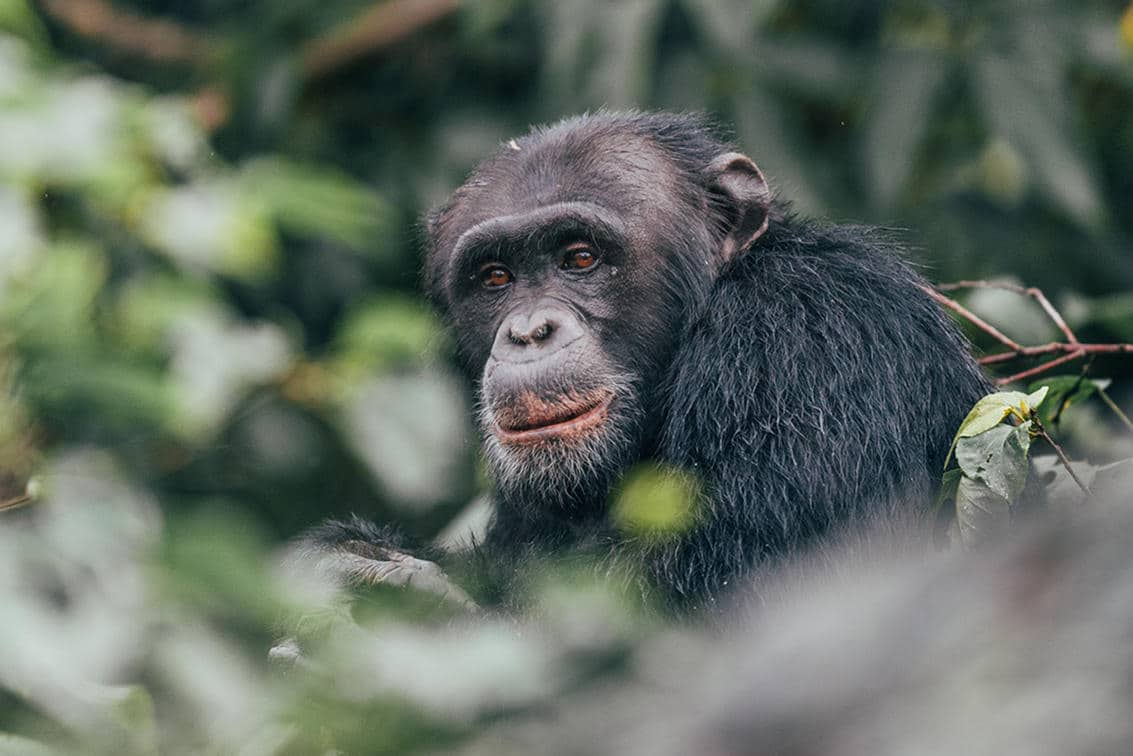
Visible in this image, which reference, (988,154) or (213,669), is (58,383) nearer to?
(213,669)

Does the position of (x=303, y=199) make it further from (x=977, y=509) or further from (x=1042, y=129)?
(x=1042, y=129)

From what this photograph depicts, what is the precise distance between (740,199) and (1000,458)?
139 cm

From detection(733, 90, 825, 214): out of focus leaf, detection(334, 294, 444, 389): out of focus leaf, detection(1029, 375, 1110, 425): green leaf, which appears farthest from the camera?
detection(733, 90, 825, 214): out of focus leaf

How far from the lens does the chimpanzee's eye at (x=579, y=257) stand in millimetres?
4062

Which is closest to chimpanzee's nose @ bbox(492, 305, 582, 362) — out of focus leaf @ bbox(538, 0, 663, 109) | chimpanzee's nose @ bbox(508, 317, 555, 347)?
chimpanzee's nose @ bbox(508, 317, 555, 347)

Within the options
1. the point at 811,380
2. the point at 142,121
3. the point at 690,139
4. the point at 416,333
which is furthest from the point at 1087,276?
the point at 142,121

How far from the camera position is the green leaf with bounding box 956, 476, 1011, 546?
2990 mm

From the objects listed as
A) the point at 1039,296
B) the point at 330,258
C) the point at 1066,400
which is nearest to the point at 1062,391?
the point at 1066,400

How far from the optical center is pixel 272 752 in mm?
1585

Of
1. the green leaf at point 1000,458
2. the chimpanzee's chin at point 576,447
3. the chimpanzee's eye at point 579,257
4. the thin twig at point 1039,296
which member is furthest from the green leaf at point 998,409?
the chimpanzee's eye at point 579,257

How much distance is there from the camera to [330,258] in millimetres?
7484

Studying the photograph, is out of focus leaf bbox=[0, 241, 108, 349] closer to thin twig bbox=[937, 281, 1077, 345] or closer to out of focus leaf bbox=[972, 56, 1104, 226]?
thin twig bbox=[937, 281, 1077, 345]

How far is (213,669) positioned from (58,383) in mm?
399

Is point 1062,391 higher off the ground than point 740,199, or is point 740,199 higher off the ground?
point 740,199
